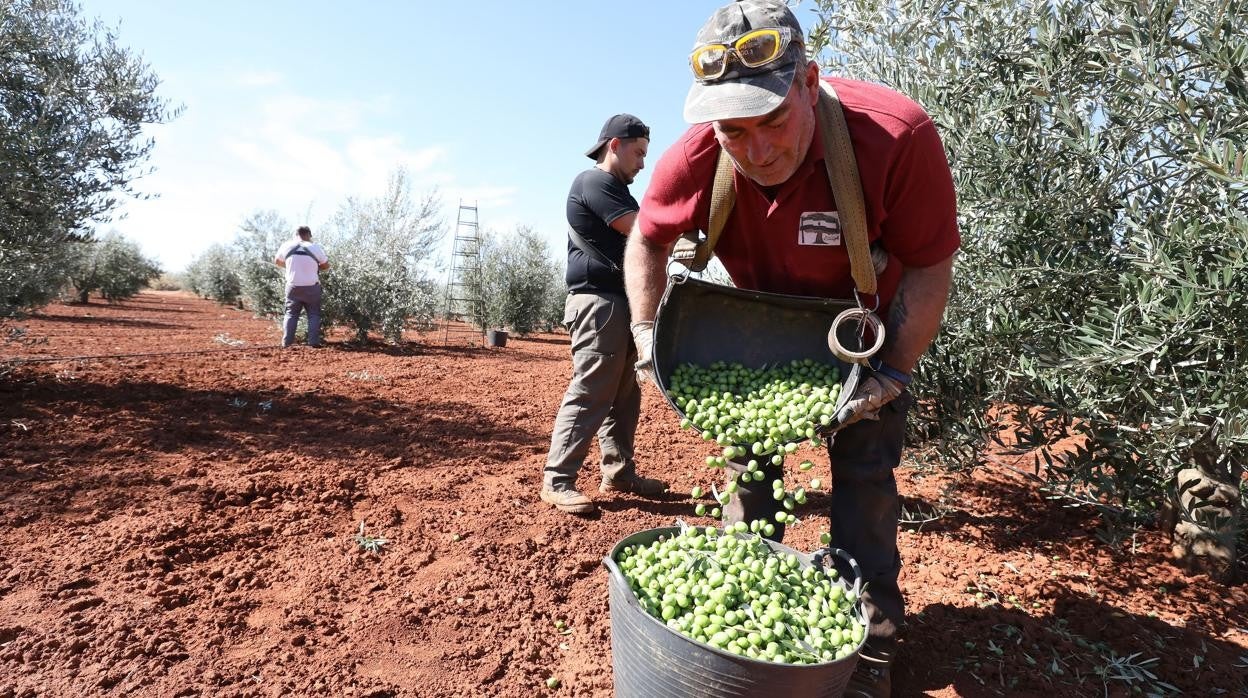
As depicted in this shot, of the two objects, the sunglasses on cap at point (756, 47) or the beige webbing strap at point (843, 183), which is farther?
the beige webbing strap at point (843, 183)

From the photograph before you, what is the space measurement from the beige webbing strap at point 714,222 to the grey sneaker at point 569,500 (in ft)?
6.20

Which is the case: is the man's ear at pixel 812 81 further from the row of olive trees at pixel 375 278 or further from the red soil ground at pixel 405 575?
the row of olive trees at pixel 375 278

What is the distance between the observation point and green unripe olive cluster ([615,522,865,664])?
1791 mm

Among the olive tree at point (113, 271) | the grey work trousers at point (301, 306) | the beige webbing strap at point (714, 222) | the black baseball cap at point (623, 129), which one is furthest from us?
the olive tree at point (113, 271)

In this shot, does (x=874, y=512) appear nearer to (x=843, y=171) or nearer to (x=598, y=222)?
(x=843, y=171)

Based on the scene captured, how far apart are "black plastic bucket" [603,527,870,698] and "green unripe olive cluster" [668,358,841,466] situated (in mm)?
541

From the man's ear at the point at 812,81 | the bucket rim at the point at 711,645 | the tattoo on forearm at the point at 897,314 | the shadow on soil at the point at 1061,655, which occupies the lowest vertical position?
the shadow on soil at the point at 1061,655

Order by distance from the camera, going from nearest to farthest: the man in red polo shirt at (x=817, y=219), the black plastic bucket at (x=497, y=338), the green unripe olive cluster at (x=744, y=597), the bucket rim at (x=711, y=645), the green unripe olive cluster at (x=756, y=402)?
the bucket rim at (x=711, y=645)
the green unripe olive cluster at (x=744, y=597)
the man in red polo shirt at (x=817, y=219)
the green unripe olive cluster at (x=756, y=402)
the black plastic bucket at (x=497, y=338)

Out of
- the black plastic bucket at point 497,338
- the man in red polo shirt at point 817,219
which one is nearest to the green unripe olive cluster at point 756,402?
the man in red polo shirt at point 817,219

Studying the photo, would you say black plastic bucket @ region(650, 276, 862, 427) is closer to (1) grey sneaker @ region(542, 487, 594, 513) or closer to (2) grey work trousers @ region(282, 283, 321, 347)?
(1) grey sneaker @ region(542, 487, 594, 513)

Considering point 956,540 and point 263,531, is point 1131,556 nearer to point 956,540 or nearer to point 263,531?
point 956,540

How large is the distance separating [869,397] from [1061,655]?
1.69m

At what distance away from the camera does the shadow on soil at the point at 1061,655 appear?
255cm

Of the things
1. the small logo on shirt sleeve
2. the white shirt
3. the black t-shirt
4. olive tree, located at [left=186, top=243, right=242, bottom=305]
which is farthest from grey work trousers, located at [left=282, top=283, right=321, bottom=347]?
olive tree, located at [left=186, top=243, right=242, bottom=305]
